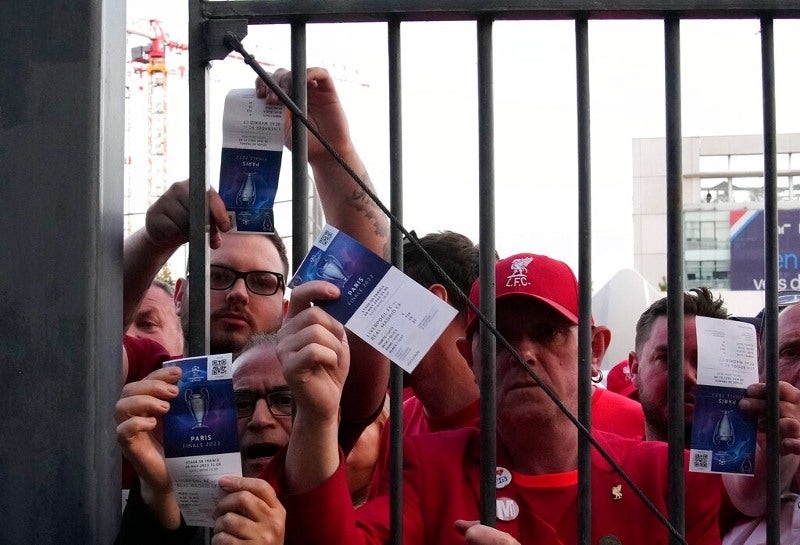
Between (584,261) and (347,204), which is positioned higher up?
(347,204)

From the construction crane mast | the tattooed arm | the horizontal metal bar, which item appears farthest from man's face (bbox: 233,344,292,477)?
the construction crane mast

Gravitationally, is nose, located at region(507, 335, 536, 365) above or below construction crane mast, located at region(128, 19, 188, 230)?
below

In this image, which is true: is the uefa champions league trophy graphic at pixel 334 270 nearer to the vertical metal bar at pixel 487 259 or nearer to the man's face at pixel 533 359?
the vertical metal bar at pixel 487 259

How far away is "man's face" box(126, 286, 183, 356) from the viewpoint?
3.90 meters

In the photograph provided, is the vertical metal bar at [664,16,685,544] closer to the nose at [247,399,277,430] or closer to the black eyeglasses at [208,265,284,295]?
the nose at [247,399,277,430]

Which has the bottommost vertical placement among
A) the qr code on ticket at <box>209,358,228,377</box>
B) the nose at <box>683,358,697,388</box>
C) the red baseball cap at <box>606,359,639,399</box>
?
the red baseball cap at <box>606,359,639,399</box>

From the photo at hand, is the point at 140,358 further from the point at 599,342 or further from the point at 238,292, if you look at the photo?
the point at 599,342

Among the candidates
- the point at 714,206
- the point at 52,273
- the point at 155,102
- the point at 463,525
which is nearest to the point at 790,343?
the point at 463,525

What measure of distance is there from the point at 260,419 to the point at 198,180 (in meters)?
0.93

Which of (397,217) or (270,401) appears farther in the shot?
(270,401)

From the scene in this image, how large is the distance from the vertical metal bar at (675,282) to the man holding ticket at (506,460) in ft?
0.90

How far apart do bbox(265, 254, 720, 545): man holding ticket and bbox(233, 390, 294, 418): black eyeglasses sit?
1.18ft

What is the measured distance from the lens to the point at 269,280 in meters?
2.94

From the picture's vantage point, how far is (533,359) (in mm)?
2289
